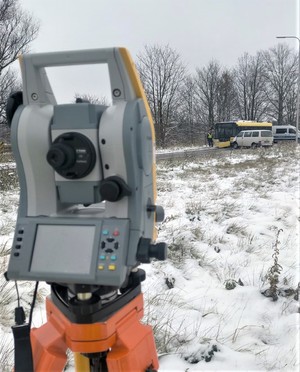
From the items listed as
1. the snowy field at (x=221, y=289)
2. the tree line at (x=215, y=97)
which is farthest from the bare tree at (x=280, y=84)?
the snowy field at (x=221, y=289)

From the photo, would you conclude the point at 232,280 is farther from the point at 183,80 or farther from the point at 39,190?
the point at 183,80

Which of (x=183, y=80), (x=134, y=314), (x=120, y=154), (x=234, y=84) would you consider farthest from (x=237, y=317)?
(x=234, y=84)

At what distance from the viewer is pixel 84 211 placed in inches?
56.3

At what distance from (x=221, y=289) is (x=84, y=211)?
2260 mm

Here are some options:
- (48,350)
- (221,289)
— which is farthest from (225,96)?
(48,350)

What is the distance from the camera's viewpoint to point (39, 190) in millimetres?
1353

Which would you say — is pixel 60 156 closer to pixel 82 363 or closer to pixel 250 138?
pixel 82 363

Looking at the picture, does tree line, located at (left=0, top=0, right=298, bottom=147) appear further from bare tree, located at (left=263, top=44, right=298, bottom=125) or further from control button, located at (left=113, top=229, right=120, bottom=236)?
control button, located at (left=113, top=229, right=120, bottom=236)

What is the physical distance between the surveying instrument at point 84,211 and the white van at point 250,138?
29.8m

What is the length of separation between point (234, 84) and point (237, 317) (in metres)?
54.0

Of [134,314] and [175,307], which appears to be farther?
[175,307]

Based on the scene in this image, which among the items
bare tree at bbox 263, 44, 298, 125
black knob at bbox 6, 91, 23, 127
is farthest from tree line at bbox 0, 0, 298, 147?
black knob at bbox 6, 91, 23, 127

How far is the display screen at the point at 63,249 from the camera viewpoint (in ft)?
3.95

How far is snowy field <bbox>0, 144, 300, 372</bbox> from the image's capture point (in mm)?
2477
